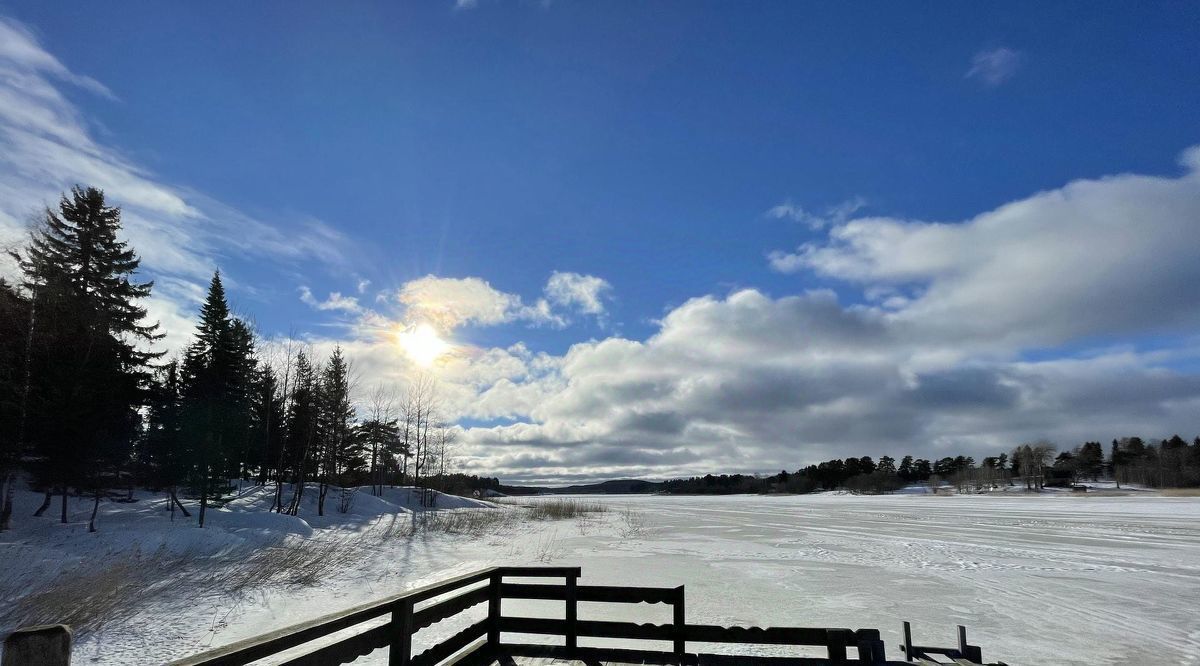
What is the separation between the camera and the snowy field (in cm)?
1133

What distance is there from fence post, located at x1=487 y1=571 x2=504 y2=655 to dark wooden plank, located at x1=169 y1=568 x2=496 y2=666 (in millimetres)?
1575

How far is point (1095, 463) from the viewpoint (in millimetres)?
143500

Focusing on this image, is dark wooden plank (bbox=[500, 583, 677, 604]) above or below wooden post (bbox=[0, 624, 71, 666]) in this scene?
below

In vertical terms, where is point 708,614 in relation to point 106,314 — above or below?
below

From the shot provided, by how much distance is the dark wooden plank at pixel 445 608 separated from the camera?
5.95 metres

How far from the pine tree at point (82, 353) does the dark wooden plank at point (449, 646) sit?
98.9 ft

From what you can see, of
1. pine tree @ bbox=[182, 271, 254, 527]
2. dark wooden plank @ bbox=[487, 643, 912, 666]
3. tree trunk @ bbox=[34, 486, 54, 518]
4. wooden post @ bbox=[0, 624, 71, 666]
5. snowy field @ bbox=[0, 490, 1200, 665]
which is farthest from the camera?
pine tree @ bbox=[182, 271, 254, 527]

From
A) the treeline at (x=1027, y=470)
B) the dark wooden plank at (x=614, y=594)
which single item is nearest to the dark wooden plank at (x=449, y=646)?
the dark wooden plank at (x=614, y=594)

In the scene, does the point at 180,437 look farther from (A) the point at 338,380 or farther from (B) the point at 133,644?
(B) the point at 133,644

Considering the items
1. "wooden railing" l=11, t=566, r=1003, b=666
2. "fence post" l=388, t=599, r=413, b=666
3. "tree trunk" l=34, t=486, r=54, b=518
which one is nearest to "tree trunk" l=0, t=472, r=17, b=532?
"tree trunk" l=34, t=486, r=54, b=518

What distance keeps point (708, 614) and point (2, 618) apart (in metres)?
13.5

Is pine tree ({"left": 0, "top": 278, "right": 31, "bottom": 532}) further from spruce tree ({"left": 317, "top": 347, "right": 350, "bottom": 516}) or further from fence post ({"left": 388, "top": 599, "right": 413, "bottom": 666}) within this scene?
fence post ({"left": 388, "top": 599, "right": 413, "bottom": 666})

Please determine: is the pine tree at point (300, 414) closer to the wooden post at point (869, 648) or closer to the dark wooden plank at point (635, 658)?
the dark wooden plank at point (635, 658)

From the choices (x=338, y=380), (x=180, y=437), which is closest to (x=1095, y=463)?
(x=338, y=380)
